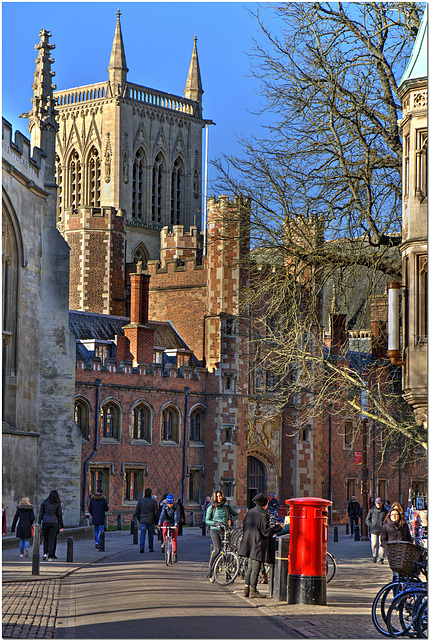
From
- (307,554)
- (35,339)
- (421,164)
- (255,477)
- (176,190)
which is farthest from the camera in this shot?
(176,190)

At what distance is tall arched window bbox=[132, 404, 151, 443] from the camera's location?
42344 millimetres

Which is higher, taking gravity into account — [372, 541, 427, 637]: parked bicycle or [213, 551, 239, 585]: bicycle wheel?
[372, 541, 427, 637]: parked bicycle

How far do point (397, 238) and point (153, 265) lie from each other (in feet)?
116

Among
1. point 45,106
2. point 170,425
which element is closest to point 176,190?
point 170,425

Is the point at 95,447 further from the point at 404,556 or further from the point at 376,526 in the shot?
the point at 404,556

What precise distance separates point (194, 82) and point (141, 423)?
1832 inches

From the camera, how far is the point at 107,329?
156 ft

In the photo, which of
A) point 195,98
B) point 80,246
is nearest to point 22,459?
point 80,246

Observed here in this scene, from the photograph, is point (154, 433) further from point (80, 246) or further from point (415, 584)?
point (415, 584)

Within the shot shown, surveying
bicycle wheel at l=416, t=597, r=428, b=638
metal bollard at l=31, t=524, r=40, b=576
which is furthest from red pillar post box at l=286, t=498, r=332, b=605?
metal bollard at l=31, t=524, r=40, b=576

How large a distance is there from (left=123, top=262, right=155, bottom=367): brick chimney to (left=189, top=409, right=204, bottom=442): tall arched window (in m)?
3.29

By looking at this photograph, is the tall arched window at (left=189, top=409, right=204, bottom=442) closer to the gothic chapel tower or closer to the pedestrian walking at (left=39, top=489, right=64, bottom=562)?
the pedestrian walking at (left=39, top=489, right=64, bottom=562)

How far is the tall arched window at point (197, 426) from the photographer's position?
146 feet

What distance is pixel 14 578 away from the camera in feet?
55.6
